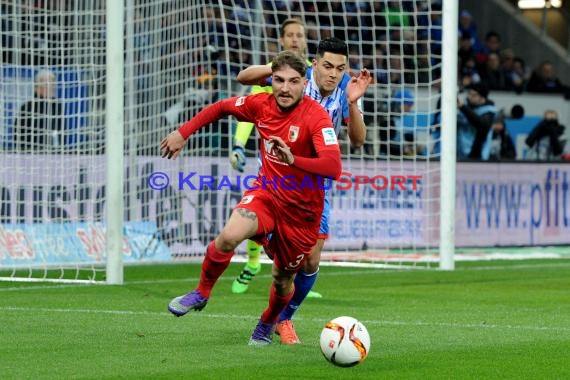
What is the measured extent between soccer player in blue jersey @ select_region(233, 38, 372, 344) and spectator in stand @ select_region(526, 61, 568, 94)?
16659 mm

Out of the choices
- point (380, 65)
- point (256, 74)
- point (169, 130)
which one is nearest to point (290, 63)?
point (256, 74)

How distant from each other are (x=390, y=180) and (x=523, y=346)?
9.85 metres

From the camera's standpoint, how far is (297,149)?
28.3 ft

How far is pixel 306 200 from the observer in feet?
28.3

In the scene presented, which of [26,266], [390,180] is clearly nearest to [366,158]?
[390,180]

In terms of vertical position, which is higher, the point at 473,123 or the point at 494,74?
the point at 494,74

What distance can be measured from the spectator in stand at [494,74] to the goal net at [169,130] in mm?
6037

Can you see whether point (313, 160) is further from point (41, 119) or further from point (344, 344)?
point (41, 119)

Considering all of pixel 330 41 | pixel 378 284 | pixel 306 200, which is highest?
pixel 330 41

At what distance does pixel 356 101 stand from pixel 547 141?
15.5m

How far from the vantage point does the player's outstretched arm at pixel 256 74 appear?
9.35 m

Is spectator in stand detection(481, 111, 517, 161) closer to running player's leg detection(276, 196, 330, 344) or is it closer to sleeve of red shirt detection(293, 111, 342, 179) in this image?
running player's leg detection(276, 196, 330, 344)

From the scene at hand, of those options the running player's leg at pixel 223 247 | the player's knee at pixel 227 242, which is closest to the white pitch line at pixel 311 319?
the running player's leg at pixel 223 247

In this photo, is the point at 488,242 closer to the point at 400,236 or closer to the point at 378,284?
the point at 400,236
